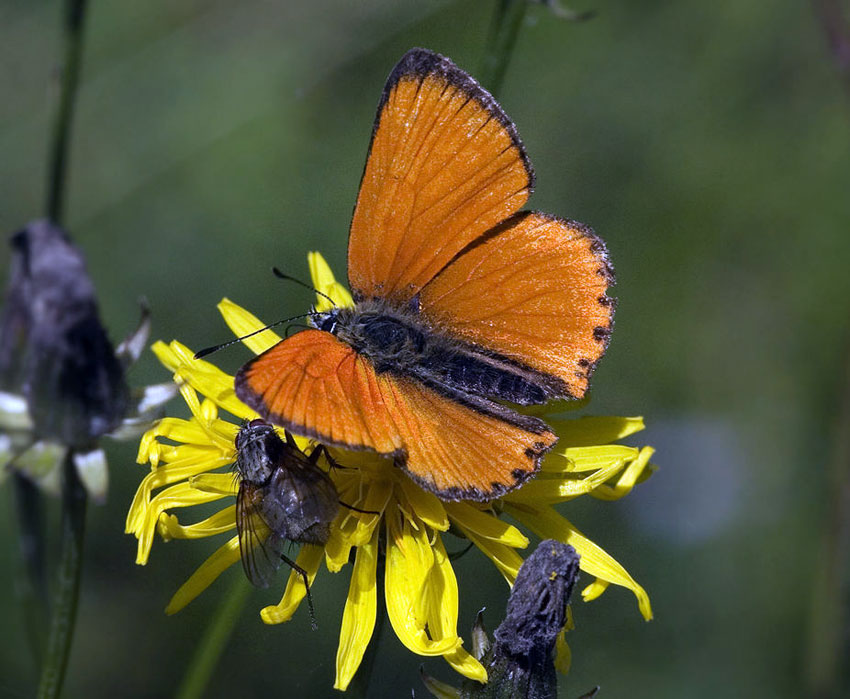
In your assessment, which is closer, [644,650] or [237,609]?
[237,609]

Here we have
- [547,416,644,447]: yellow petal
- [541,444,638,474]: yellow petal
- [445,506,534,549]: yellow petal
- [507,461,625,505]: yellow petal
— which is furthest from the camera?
[547,416,644,447]: yellow petal

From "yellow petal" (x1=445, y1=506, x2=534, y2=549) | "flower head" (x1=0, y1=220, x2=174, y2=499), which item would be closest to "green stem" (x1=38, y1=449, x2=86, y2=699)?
"flower head" (x1=0, y1=220, x2=174, y2=499)

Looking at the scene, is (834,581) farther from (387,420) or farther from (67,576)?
(67,576)

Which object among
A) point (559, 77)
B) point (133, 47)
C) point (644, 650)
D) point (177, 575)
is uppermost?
point (133, 47)

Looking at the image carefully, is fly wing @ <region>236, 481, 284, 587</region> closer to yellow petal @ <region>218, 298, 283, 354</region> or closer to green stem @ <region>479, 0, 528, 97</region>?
yellow petal @ <region>218, 298, 283, 354</region>

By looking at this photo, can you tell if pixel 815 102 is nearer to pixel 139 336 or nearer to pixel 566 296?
pixel 566 296

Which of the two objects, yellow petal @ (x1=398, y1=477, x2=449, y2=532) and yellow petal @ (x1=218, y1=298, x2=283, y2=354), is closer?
yellow petal @ (x1=398, y1=477, x2=449, y2=532)

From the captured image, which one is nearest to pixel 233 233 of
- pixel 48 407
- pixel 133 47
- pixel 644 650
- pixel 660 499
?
pixel 133 47
